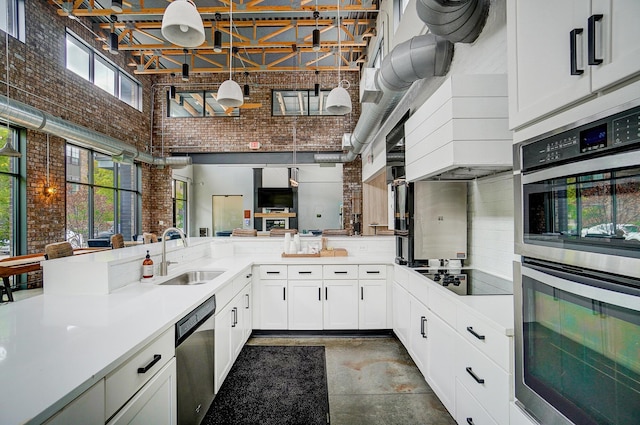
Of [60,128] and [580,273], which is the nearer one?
[580,273]

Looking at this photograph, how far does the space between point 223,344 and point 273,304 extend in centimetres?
111

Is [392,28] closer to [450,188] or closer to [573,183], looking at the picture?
[450,188]

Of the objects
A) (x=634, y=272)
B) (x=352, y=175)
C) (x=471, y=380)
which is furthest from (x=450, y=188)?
(x=352, y=175)

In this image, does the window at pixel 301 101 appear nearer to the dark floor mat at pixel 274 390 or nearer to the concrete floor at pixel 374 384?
the concrete floor at pixel 374 384

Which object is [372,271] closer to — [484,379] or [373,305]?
[373,305]

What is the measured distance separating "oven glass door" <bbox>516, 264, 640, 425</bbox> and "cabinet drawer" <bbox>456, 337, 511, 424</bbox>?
220 mm

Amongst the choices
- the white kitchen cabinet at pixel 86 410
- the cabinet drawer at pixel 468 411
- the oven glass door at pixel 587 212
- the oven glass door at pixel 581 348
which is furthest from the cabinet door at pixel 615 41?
the white kitchen cabinet at pixel 86 410

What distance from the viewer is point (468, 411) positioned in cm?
178

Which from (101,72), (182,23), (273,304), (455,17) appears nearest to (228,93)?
(182,23)

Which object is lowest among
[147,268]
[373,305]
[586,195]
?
[373,305]

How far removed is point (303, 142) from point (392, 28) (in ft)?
→ 14.2

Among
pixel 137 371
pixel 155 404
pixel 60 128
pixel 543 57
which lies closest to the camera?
pixel 543 57

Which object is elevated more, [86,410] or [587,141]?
[587,141]

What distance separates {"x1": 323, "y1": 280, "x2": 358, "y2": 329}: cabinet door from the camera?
11.6ft
